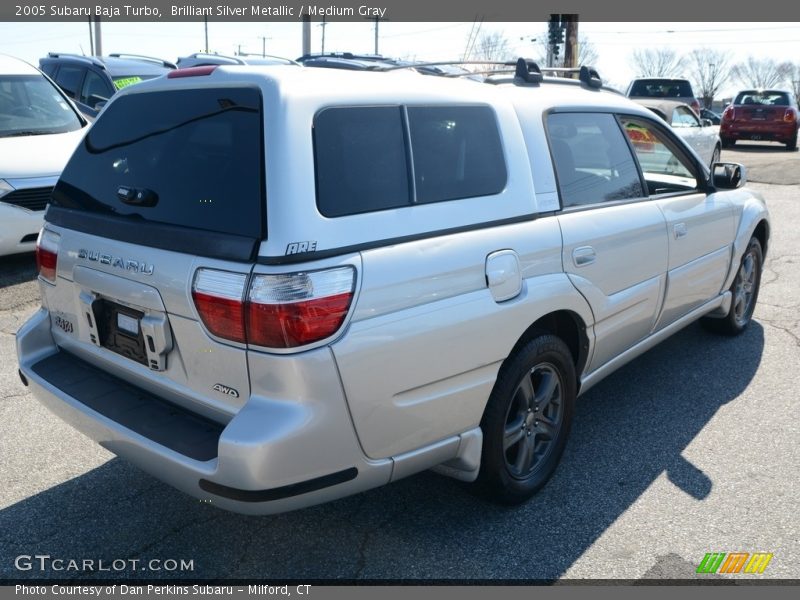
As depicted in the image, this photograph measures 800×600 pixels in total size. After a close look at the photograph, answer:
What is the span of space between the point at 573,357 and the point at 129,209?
215 centimetres

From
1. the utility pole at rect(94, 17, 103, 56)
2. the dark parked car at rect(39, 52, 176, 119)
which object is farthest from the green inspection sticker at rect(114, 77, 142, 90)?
the utility pole at rect(94, 17, 103, 56)

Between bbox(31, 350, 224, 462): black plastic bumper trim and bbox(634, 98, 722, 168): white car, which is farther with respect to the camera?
bbox(634, 98, 722, 168): white car

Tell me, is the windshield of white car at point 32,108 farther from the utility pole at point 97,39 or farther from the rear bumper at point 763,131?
the utility pole at point 97,39

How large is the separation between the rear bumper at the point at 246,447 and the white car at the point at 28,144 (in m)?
4.40

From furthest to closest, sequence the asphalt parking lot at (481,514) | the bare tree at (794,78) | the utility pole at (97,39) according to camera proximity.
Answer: the bare tree at (794,78), the utility pole at (97,39), the asphalt parking lot at (481,514)

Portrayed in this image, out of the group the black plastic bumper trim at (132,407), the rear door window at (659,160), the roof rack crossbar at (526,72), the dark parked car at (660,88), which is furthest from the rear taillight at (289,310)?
the dark parked car at (660,88)

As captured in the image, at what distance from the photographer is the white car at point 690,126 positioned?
1294 centimetres

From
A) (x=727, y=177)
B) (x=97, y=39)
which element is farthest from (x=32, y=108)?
(x=97, y=39)

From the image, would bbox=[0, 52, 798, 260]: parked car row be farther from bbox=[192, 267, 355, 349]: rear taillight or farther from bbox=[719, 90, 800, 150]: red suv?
bbox=[192, 267, 355, 349]: rear taillight

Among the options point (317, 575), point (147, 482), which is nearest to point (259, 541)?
point (317, 575)

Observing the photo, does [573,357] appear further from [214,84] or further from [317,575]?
[214,84]

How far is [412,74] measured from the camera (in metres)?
3.22

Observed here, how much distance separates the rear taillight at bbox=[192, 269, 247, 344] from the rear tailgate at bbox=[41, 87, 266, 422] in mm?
14

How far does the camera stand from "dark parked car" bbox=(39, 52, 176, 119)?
1103cm
